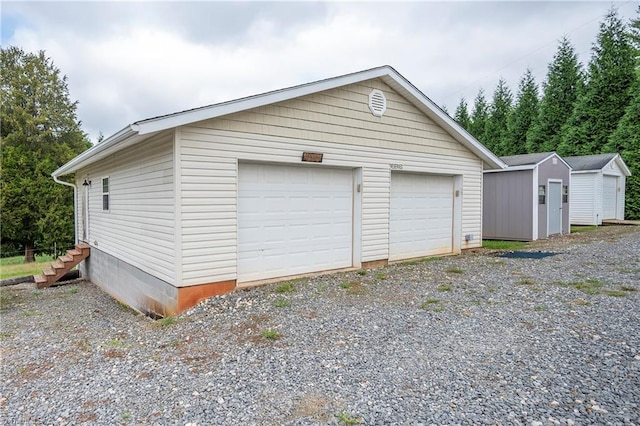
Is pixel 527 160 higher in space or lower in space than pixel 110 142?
higher

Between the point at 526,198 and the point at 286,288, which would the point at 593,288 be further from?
the point at 526,198

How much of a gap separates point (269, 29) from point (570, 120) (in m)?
19.3

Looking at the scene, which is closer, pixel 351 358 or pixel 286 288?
pixel 351 358

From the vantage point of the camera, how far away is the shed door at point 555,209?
13.2 m

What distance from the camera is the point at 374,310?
16.4ft

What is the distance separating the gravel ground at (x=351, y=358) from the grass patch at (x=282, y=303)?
99 mm

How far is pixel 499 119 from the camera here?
27.9 meters

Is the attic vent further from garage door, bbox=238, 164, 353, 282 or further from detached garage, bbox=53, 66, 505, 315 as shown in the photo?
garage door, bbox=238, 164, 353, 282

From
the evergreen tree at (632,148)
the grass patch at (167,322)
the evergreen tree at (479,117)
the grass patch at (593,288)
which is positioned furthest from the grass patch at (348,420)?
the evergreen tree at (479,117)

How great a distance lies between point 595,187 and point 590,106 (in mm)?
7077

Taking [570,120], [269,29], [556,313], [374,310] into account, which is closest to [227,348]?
[374,310]

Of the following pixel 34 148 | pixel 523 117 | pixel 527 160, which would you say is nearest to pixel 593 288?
pixel 527 160

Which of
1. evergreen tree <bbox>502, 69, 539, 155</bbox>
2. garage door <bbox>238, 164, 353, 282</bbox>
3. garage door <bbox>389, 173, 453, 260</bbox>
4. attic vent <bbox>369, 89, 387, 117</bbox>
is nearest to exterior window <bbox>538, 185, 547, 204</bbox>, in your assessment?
garage door <bbox>389, 173, 453, 260</bbox>

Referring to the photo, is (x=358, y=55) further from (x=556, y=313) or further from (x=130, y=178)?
(x=556, y=313)
